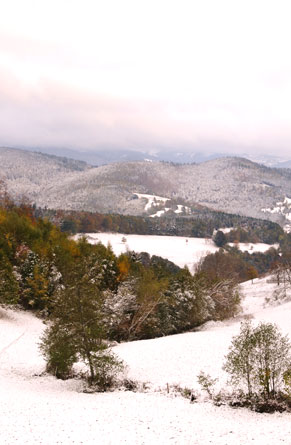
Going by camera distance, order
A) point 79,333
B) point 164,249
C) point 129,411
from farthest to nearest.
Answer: point 164,249 → point 79,333 → point 129,411

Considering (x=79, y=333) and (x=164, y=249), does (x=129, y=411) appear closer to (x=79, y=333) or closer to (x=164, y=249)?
(x=79, y=333)

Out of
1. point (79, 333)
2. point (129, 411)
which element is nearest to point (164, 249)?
point (79, 333)

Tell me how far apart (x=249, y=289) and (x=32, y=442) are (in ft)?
337

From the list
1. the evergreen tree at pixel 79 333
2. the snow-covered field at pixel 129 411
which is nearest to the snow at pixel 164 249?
the snow-covered field at pixel 129 411

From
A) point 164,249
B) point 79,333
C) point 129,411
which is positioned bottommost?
point 164,249

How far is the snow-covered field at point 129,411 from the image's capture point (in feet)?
60.9

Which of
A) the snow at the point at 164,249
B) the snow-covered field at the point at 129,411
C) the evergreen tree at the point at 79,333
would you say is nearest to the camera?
the snow-covered field at the point at 129,411

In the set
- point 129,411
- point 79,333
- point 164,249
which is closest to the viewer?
point 129,411

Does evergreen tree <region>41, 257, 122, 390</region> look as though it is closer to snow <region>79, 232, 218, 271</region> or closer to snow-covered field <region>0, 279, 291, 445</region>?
snow-covered field <region>0, 279, 291, 445</region>

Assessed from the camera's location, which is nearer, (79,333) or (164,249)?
(79,333)

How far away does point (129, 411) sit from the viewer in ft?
76.1

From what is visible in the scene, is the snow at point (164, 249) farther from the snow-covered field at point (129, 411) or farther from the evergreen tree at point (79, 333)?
the evergreen tree at point (79, 333)

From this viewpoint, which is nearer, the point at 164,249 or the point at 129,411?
the point at 129,411

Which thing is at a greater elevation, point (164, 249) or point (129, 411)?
point (129, 411)
